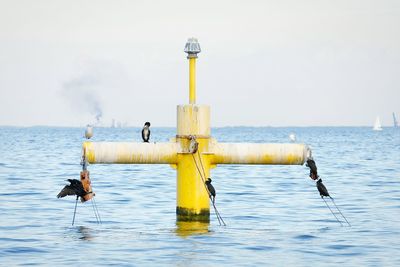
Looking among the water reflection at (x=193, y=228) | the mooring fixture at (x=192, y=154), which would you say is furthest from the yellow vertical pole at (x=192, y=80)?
the water reflection at (x=193, y=228)

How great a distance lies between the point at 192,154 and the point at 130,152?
1.33 m

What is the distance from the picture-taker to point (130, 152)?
2030 cm

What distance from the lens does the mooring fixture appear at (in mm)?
20297

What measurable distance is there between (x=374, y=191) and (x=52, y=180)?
1553 cm

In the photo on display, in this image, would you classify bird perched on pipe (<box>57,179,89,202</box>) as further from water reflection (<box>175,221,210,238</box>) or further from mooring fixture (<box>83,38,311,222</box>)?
water reflection (<box>175,221,210,238</box>)

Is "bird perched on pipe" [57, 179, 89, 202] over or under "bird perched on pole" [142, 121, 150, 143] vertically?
under

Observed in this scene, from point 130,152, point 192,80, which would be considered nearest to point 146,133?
point 130,152

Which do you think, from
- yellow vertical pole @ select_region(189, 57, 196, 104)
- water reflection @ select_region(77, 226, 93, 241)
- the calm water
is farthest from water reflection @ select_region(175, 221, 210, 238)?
yellow vertical pole @ select_region(189, 57, 196, 104)

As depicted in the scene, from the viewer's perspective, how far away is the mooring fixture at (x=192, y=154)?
2030 cm

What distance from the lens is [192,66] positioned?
2136 centimetres

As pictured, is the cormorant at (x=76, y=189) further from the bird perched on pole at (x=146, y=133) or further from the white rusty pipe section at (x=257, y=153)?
the white rusty pipe section at (x=257, y=153)

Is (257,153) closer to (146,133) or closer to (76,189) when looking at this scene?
(146,133)

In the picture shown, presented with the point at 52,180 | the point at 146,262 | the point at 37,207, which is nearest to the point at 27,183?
the point at 52,180

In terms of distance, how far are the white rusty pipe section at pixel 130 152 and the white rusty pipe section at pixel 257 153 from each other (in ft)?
3.18
